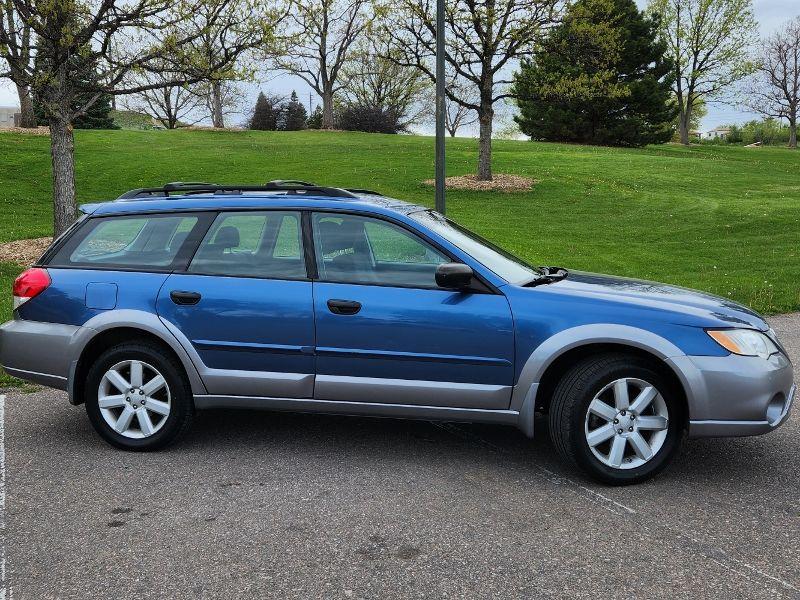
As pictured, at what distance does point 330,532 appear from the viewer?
3656mm

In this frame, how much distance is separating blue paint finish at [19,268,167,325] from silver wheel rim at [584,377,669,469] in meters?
2.76

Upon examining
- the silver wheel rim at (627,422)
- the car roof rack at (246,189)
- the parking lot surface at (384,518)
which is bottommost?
the parking lot surface at (384,518)

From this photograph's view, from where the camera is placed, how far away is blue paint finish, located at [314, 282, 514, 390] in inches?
170

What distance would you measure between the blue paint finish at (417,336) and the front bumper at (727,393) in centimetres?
98

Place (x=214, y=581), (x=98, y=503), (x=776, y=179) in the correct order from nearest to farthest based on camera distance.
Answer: (x=214, y=581) → (x=98, y=503) → (x=776, y=179)

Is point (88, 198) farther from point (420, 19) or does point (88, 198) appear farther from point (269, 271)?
point (269, 271)

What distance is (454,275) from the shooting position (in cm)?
429

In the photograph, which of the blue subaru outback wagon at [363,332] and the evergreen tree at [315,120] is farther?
the evergreen tree at [315,120]

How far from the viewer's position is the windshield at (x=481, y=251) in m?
4.64

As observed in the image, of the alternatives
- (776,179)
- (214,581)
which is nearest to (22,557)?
(214,581)

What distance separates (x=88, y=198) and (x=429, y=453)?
59.7 ft

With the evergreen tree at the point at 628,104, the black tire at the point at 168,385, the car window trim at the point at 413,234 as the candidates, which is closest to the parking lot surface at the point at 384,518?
the black tire at the point at 168,385

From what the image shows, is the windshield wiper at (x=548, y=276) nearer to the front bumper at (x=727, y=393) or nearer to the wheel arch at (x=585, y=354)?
the wheel arch at (x=585, y=354)

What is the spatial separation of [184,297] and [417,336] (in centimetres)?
149
